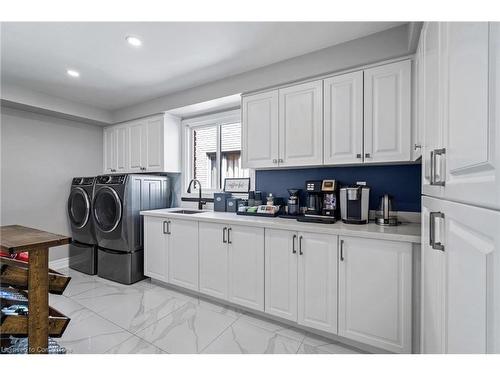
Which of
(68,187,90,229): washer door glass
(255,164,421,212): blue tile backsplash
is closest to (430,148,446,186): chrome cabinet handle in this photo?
(255,164,421,212): blue tile backsplash

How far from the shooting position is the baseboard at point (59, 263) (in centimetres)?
346

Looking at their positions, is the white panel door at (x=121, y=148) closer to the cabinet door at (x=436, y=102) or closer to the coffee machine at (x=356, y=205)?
the coffee machine at (x=356, y=205)

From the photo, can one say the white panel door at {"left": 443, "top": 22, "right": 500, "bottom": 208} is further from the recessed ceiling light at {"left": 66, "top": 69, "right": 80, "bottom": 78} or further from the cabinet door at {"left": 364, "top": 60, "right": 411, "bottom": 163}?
the recessed ceiling light at {"left": 66, "top": 69, "right": 80, "bottom": 78}

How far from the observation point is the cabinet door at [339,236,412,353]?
1529mm

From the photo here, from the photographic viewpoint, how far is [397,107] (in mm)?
1832

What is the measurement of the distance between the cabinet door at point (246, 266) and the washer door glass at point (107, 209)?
1.65 meters

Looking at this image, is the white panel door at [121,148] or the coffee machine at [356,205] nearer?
the coffee machine at [356,205]

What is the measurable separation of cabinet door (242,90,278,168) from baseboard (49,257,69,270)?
3258mm

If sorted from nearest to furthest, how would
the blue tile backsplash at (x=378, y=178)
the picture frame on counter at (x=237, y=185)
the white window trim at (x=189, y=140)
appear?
the blue tile backsplash at (x=378, y=178) → the picture frame on counter at (x=237, y=185) → the white window trim at (x=189, y=140)

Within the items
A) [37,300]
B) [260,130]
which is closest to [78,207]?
[37,300]

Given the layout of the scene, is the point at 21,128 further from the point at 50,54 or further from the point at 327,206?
the point at 327,206

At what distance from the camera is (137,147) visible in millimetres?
3543

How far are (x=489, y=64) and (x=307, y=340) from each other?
2006 millimetres

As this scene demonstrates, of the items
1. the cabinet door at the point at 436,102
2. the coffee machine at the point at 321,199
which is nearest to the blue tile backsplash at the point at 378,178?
the coffee machine at the point at 321,199
